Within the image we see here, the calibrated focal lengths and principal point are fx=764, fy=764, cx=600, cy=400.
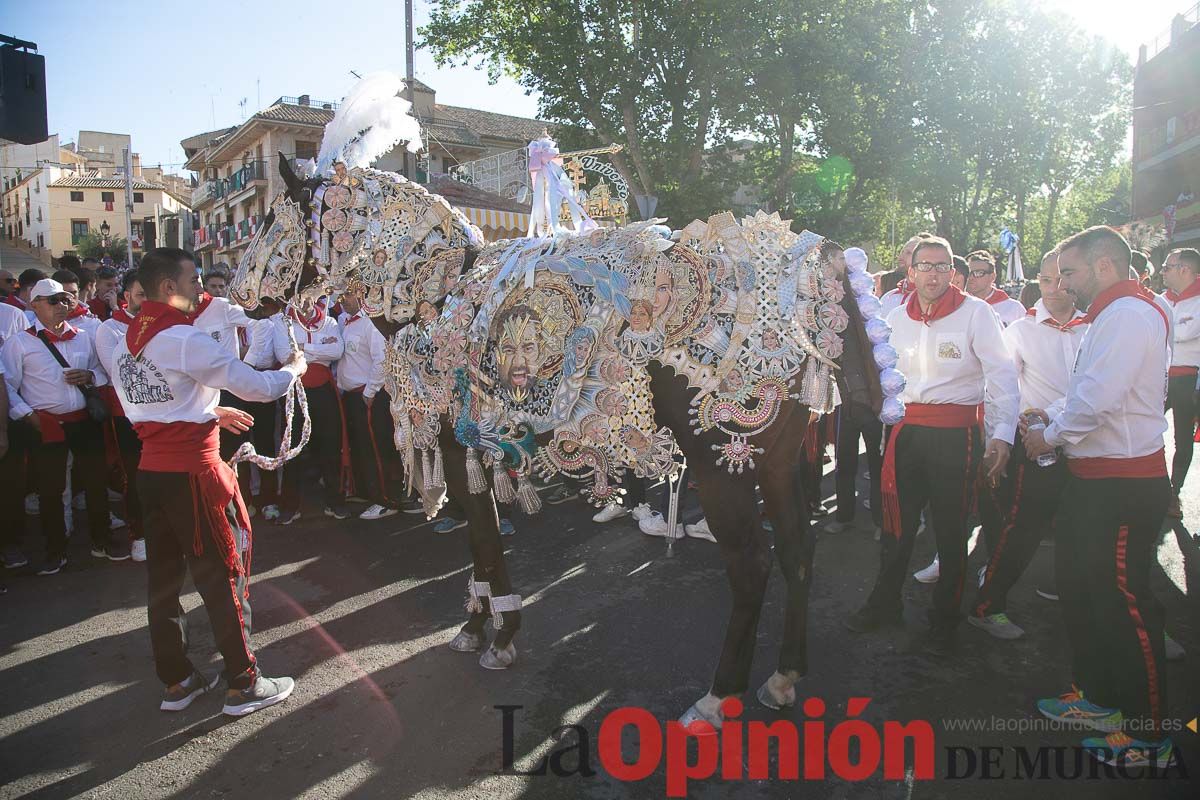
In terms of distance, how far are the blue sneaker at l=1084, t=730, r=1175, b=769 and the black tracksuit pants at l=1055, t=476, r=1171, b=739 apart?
0.04 m

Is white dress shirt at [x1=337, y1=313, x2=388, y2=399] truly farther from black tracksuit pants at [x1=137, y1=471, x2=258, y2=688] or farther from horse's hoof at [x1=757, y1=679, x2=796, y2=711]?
horse's hoof at [x1=757, y1=679, x2=796, y2=711]

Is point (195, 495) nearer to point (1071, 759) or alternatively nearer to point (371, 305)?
point (371, 305)

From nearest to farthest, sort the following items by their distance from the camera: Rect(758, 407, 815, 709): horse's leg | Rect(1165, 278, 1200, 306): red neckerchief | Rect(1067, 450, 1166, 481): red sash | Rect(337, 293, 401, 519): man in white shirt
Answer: Rect(1067, 450, 1166, 481): red sash
Rect(758, 407, 815, 709): horse's leg
Rect(1165, 278, 1200, 306): red neckerchief
Rect(337, 293, 401, 519): man in white shirt

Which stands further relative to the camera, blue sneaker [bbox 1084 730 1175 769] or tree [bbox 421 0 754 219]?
tree [bbox 421 0 754 219]

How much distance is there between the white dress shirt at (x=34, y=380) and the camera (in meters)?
5.50

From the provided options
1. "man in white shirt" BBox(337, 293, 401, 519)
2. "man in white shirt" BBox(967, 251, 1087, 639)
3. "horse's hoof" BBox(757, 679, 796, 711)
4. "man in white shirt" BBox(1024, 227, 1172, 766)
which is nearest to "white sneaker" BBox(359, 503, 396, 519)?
"man in white shirt" BBox(337, 293, 401, 519)

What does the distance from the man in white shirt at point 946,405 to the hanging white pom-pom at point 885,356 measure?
869 millimetres

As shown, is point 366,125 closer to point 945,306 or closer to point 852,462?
point 945,306

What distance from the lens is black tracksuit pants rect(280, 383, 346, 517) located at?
687cm

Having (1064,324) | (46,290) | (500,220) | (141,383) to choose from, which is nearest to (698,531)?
(1064,324)

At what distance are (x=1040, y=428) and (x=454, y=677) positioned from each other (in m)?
3.03

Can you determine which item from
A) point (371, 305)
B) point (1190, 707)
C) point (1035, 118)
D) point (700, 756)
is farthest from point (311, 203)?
point (1035, 118)

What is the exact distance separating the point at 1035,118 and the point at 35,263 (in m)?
54.6

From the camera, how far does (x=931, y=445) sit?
4.06 m
